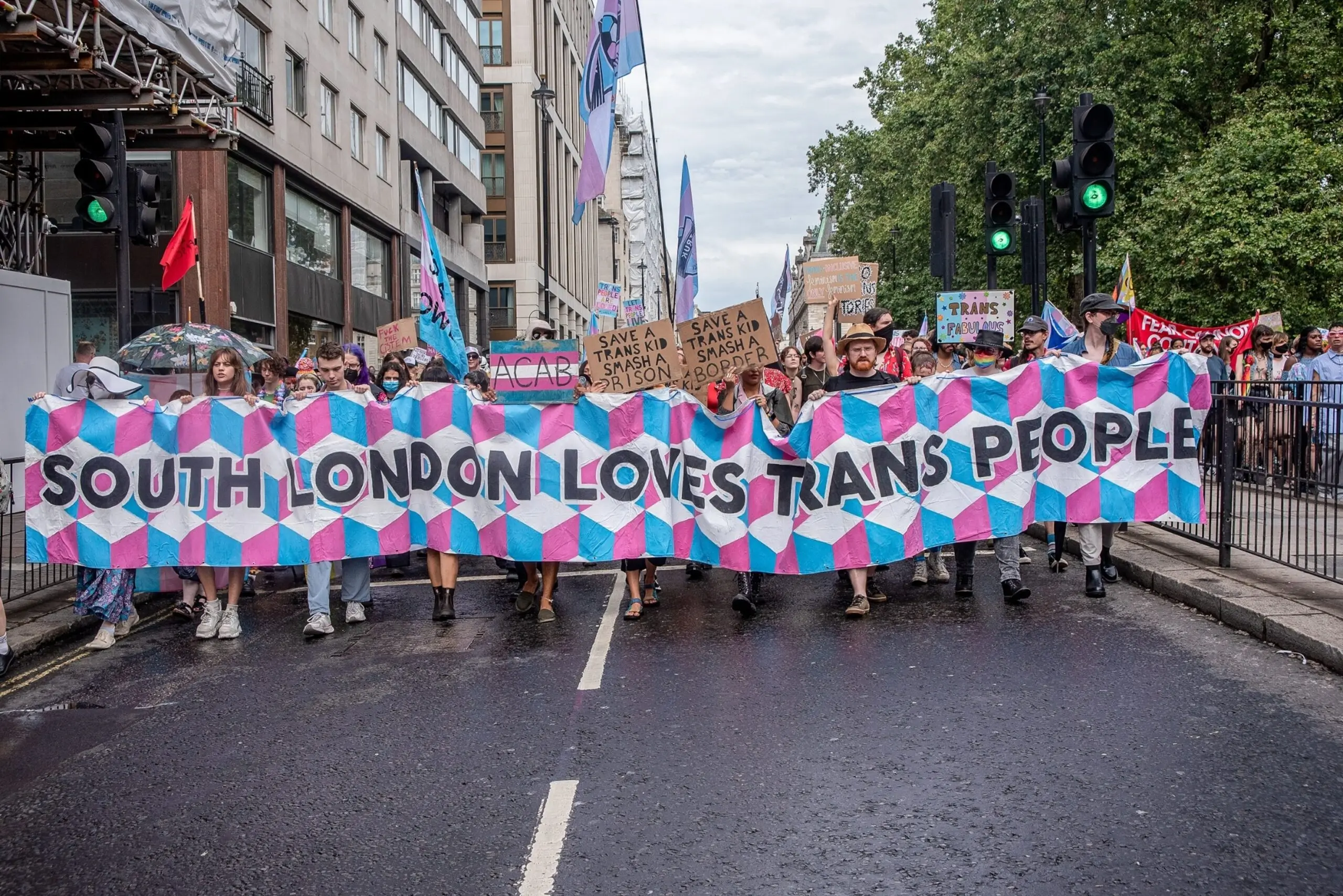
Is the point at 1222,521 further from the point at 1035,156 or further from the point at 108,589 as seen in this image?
the point at 1035,156

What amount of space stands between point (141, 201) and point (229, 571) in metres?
5.55

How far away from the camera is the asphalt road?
13.2ft

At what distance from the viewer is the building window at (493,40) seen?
60.3 metres

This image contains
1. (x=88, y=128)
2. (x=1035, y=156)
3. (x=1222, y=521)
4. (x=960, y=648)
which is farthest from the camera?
(x=1035, y=156)

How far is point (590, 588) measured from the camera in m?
9.70

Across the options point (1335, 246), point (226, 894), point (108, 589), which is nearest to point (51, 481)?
point (108, 589)

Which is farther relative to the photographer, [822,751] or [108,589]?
[108,589]

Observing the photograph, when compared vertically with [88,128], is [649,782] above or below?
below

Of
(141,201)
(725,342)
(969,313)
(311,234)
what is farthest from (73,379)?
(311,234)

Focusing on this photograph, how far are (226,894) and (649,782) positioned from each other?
5.45 ft

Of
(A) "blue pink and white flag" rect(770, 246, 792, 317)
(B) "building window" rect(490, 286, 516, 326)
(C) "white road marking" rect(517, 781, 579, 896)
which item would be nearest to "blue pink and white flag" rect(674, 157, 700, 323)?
(A) "blue pink and white flag" rect(770, 246, 792, 317)

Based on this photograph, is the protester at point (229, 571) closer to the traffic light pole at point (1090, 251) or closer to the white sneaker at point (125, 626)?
the white sneaker at point (125, 626)

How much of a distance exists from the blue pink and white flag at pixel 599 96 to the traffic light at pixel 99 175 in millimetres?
5839

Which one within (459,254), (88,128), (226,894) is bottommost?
(226,894)
